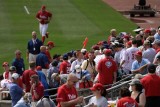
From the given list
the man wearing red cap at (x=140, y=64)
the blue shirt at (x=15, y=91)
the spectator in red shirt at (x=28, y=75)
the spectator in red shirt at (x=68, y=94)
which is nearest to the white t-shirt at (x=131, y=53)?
the man wearing red cap at (x=140, y=64)

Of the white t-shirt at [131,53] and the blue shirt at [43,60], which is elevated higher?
the white t-shirt at [131,53]

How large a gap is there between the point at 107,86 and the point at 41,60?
13.3 ft

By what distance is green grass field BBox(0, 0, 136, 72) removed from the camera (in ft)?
103

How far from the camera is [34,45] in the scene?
2364 centimetres

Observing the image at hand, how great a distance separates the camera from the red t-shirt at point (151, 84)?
46.3 ft

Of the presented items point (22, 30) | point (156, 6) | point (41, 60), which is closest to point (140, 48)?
point (41, 60)

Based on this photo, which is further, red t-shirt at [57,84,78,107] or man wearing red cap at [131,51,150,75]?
man wearing red cap at [131,51,150,75]

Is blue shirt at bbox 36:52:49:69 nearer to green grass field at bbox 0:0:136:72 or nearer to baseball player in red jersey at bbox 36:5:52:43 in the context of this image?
green grass field at bbox 0:0:136:72

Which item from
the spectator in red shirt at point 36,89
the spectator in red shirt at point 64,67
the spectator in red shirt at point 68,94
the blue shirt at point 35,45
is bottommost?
the blue shirt at point 35,45

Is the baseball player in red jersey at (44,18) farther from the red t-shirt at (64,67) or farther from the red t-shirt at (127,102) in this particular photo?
the red t-shirt at (127,102)

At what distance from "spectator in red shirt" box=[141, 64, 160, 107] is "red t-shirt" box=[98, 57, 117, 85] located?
278 centimetres

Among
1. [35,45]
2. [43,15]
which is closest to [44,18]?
[43,15]

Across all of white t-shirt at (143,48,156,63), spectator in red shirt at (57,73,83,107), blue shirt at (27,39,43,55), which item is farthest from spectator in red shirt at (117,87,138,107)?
blue shirt at (27,39,43,55)

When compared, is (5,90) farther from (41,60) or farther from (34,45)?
(34,45)
